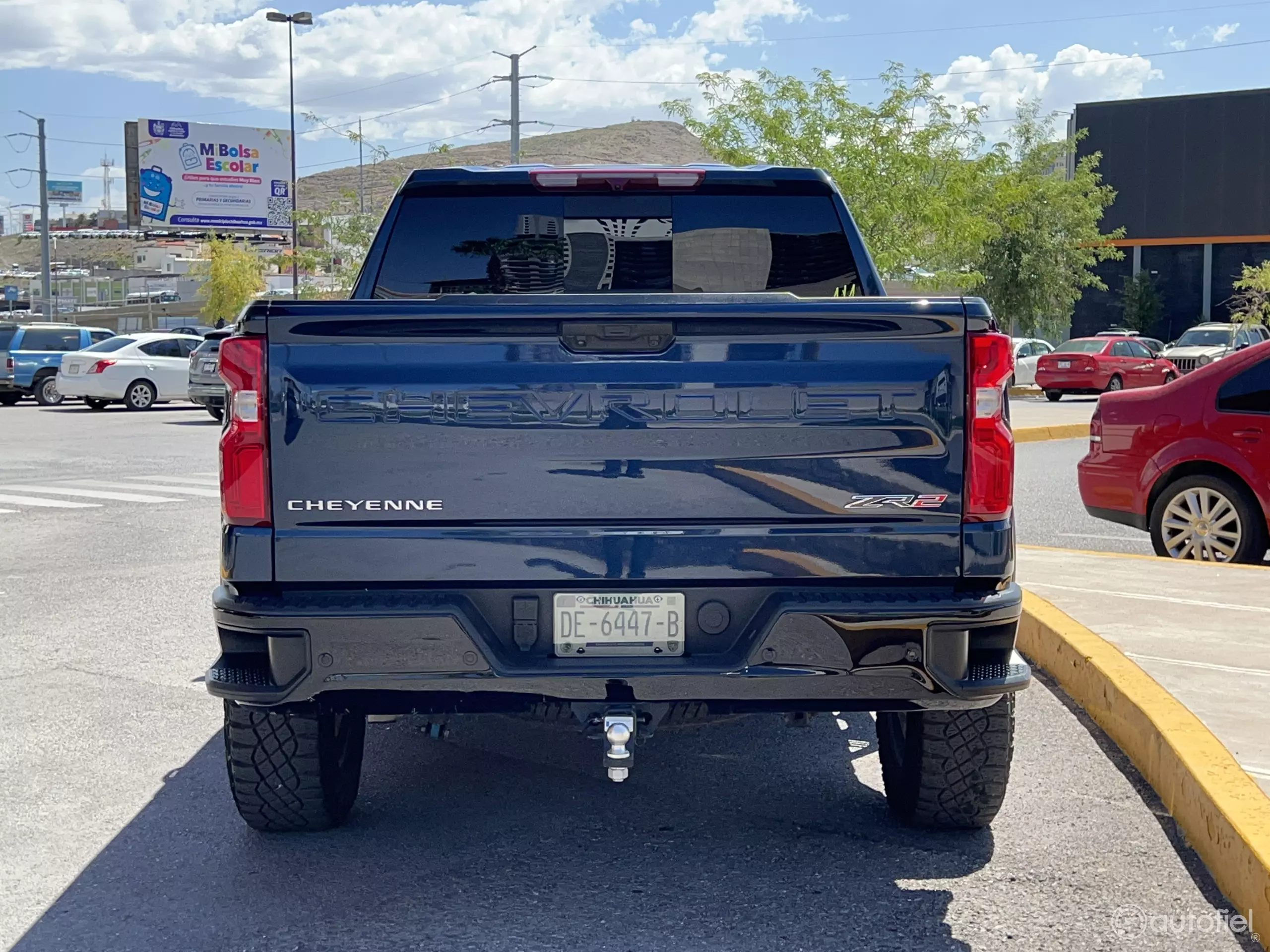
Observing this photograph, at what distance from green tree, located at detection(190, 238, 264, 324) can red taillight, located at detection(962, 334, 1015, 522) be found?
6778 cm

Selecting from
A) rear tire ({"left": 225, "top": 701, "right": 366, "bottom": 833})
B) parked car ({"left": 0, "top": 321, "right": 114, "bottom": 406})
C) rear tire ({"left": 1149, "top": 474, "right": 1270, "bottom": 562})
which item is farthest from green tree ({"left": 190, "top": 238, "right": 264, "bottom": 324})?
rear tire ({"left": 225, "top": 701, "right": 366, "bottom": 833})

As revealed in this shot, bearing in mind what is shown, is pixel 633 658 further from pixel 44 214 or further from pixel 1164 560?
pixel 44 214

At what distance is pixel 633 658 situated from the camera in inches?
153

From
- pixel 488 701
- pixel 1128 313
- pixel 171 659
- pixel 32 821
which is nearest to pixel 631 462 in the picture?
pixel 488 701

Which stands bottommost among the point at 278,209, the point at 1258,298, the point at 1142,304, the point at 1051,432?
the point at 1051,432

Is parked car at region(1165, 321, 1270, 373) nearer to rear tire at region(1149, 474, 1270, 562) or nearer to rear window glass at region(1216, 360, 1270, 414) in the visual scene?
rear tire at region(1149, 474, 1270, 562)

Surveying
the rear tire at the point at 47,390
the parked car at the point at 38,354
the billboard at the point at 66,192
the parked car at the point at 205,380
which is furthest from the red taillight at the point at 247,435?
the billboard at the point at 66,192

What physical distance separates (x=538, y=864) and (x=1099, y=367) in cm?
3095

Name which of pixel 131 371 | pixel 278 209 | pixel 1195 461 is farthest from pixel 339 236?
pixel 278 209

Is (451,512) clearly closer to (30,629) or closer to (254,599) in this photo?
(254,599)

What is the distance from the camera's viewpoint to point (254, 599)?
388 cm

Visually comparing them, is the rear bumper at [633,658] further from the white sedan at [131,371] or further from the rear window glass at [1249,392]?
the white sedan at [131,371]

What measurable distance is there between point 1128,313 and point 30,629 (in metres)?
50.6
